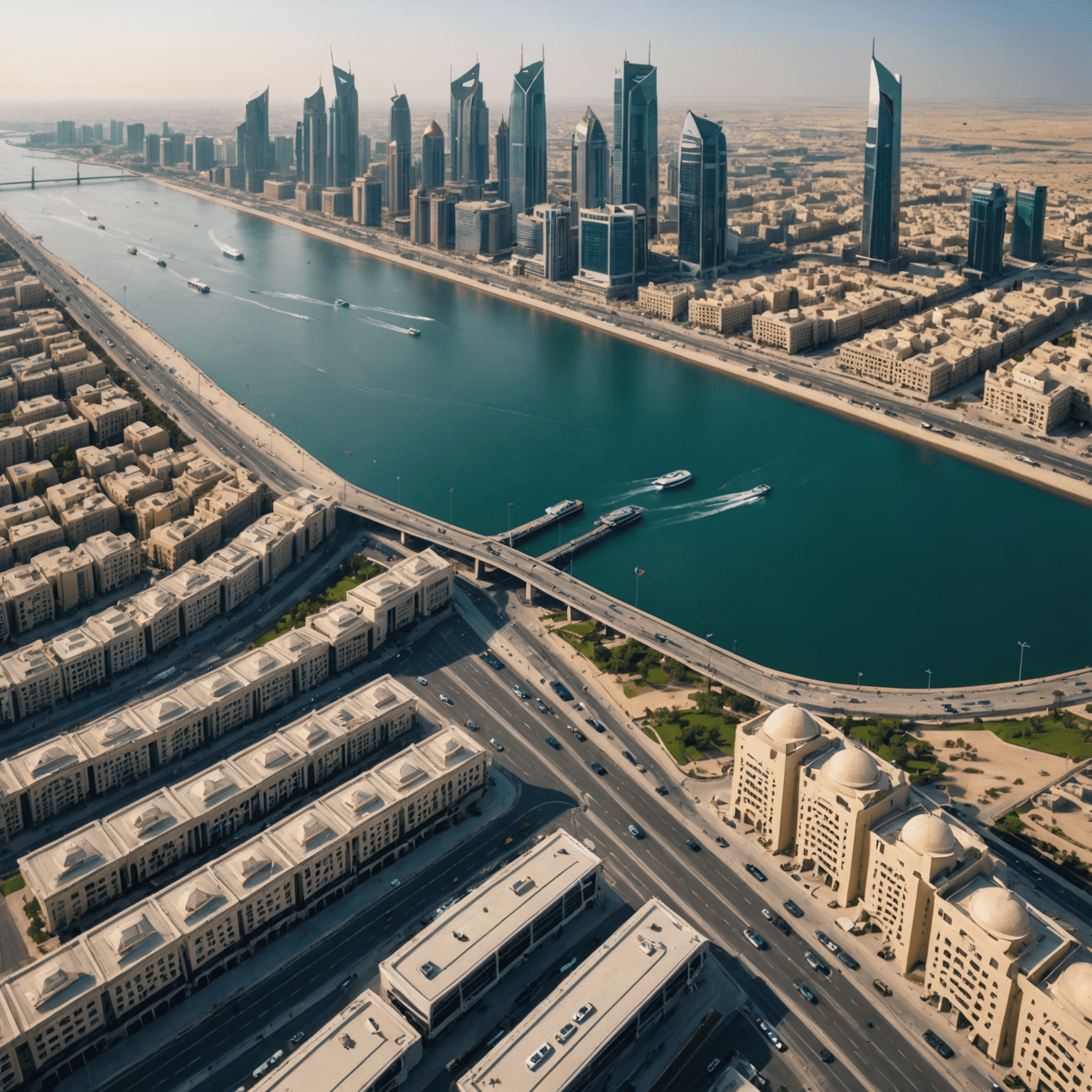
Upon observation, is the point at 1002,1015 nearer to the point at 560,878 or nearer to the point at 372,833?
the point at 560,878

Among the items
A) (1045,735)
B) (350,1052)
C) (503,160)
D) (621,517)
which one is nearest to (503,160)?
(503,160)

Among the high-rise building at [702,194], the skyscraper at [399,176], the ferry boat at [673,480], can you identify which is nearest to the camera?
the ferry boat at [673,480]

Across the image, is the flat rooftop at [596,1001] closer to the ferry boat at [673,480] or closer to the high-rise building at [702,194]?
the ferry boat at [673,480]

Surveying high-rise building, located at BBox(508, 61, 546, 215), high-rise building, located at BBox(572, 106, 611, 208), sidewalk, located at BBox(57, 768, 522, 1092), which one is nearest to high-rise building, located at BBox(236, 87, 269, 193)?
high-rise building, located at BBox(508, 61, 546, 215)

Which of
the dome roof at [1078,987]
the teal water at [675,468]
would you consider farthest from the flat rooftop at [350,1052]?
the teal water at [675,468]

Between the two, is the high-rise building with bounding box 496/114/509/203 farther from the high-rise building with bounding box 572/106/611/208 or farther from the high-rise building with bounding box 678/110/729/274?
the high-rise building with bounding box 678/110/729/274

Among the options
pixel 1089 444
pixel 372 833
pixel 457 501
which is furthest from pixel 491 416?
pixel 372 833
